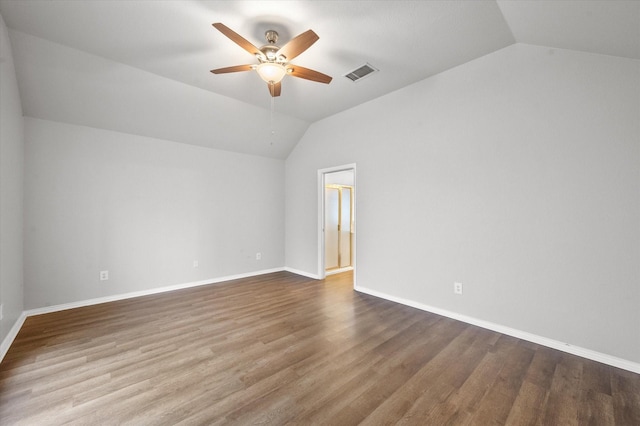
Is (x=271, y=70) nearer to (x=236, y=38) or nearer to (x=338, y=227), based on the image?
(x=236, y=38)

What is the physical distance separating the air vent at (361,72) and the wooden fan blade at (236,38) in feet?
4.21

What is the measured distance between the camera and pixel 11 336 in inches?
97.3

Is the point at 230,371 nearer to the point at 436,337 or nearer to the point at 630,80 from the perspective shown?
the point at 436,337

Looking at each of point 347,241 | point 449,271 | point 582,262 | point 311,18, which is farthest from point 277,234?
point 582,262

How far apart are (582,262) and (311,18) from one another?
323 centimetres

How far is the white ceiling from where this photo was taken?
203cm

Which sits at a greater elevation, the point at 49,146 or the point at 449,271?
the point at 49,146

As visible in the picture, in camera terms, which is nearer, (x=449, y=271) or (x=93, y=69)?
Answer: (x=93, y=69)

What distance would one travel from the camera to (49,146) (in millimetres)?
3240

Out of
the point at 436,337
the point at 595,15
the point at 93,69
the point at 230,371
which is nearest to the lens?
the point at 595,15

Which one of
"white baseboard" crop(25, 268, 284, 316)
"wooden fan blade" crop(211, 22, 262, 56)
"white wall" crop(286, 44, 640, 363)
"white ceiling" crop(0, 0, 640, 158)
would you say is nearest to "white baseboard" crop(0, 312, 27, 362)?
"white baseboard" crop(25, 268, 284, 316)

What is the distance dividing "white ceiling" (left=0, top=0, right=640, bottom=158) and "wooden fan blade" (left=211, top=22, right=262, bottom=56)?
290mm

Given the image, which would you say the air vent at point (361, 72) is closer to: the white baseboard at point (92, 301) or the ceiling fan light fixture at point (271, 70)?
the ceiling fan light fixture at point (271, 70)

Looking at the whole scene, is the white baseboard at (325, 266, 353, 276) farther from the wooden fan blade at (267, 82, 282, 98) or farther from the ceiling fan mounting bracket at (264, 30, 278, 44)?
the ceiling fan mounting bracket at (264, 30, 278, 44)
